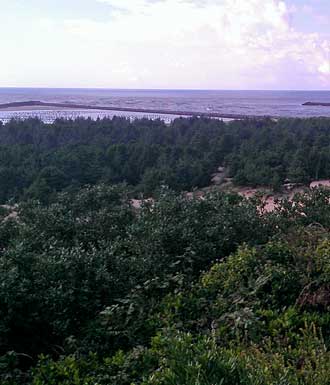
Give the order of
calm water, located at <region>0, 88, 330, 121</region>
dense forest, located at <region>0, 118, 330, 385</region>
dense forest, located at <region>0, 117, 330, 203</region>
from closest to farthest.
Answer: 1. dense forest, located at <region>0, 118, 330, 385</region>
2. dense forest, located at <region>0, 117, 330, 203</region>
3. calm water, located at <region>0, 88, 330, 121</region>

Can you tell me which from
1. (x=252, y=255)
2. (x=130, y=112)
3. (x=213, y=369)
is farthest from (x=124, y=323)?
(x=130, y=112)

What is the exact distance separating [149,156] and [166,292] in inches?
755

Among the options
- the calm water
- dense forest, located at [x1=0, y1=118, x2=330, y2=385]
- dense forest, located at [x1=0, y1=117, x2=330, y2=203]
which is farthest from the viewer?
the calm water

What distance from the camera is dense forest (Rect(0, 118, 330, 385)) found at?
15.4 feet

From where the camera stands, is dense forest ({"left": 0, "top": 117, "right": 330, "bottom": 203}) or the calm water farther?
the calm water

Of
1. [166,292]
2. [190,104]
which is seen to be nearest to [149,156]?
[166,292]

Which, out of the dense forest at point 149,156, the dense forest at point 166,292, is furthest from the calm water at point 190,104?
the dense forest at point 166,292

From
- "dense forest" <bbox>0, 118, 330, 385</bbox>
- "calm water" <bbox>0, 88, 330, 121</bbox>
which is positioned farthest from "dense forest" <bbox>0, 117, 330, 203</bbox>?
"calm water" <bbox>0, 88, 330, 121</bbox>

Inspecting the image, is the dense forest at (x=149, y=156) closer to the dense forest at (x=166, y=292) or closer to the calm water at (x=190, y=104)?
the dense forest at (x=166, y=292)

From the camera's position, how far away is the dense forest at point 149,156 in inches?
829

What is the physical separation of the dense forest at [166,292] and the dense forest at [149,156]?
284 inches

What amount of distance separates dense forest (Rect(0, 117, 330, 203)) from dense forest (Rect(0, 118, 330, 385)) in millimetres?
7225

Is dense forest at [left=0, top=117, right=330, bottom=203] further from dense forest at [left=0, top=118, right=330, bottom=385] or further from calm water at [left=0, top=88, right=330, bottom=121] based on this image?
calm water at [left=0, top=88, right=330, bottom=121]

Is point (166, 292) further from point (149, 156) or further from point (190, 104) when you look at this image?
point (190, 104)
